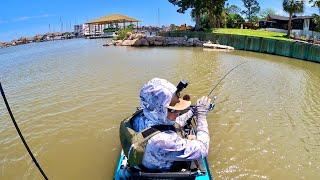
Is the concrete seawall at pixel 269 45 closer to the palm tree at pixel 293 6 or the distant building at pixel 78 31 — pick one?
the palm tree at pixel 293 6

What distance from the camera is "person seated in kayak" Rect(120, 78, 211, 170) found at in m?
4.17

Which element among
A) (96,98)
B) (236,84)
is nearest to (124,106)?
(96,98)

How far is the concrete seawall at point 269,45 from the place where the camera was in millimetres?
27381

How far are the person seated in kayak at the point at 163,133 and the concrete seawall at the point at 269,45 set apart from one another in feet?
81.0

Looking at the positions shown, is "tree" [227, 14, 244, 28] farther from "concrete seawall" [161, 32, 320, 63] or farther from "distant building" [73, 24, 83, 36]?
"distant building" [73, 24, 83, 36]

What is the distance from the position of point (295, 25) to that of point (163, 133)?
53382mm

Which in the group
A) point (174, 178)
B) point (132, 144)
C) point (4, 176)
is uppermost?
point (132, 144)

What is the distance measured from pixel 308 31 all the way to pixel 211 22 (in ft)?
44.9

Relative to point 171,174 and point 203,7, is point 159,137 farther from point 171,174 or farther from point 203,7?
point 203,7

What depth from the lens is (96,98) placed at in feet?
47.2

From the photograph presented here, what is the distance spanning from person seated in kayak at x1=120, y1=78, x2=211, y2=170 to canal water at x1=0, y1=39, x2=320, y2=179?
335cm

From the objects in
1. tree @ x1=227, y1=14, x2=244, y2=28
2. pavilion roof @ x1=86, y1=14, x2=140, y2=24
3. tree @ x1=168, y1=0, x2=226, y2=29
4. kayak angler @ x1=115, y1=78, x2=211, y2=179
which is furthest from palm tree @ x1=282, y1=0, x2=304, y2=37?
kayak angler @ x1=115, y1=78, x2=211, y2=179

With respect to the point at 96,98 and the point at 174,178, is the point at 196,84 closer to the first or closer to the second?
the point at 96,98

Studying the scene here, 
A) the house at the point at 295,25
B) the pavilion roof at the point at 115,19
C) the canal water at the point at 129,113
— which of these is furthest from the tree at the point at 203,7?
the canal water at the point at 129,113
